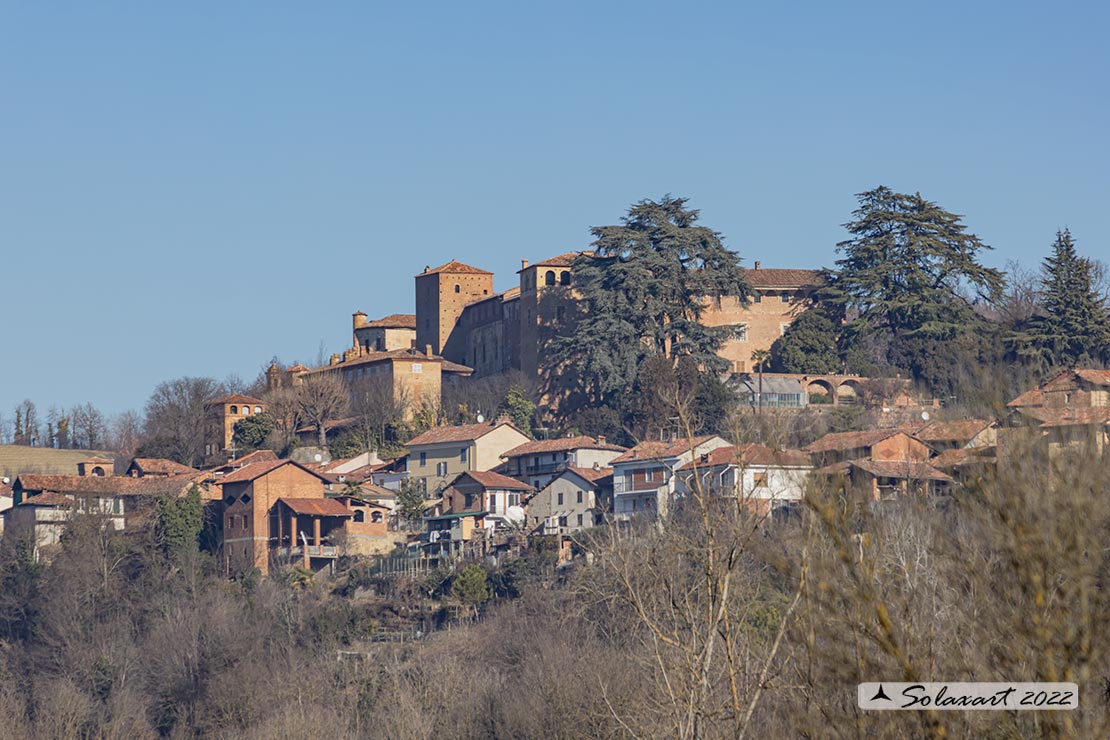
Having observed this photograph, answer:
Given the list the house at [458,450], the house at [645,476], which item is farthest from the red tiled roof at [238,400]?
the house at [645,476]

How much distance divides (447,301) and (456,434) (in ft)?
69.9

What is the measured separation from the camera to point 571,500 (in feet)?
168

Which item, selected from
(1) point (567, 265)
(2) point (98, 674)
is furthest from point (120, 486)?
(1) point (567, 265)

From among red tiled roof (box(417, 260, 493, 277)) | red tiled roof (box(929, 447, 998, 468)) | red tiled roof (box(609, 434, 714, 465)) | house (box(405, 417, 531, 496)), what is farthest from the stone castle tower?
red tiled roof (box(929, 447, 998, 468))

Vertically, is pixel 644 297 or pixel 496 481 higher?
pixel 644 297

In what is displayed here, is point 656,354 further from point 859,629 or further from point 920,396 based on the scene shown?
point 859,629

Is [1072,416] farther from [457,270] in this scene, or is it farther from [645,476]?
[457,270]

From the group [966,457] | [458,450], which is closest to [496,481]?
[458,450]

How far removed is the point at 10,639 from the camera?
4978cm

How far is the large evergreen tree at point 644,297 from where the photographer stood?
6216 cm

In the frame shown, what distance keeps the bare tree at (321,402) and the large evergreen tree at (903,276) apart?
62.0ft

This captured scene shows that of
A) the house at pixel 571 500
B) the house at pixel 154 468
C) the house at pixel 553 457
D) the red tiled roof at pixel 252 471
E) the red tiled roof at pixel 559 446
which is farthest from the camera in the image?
the house at pixel 154 468

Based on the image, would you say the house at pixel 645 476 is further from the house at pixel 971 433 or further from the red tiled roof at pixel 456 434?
the house at pixel 971 433

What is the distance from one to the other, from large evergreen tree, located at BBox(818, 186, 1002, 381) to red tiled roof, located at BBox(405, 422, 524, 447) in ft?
46.4
